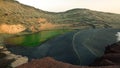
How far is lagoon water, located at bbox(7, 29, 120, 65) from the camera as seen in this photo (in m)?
3.16

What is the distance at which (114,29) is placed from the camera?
3982 mm

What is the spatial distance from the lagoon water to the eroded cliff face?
0.26 metres

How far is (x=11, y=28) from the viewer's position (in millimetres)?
3840

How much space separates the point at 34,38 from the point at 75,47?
0.77 m

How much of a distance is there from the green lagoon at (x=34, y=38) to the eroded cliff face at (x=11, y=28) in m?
0.10

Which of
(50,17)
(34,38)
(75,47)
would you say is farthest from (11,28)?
(75,47)

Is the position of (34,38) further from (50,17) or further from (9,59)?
(9,59)

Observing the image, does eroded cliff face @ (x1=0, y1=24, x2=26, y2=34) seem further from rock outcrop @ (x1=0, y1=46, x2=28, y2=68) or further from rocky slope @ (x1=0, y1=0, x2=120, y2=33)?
rock outcrop @ (x1=0, y1=46, x2=28, y2=68)

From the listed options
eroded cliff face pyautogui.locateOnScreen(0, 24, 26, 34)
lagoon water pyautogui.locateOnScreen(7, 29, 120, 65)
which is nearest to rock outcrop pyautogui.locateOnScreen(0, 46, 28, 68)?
lagoon water pyautogui.locateOnScreen(7, 29, 120, 65)

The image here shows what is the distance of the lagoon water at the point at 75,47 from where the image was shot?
124 inches

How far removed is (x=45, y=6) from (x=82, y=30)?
2.16ft

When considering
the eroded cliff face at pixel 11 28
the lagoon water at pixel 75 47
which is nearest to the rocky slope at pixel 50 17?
the eroded cliff face at pixel 11 28

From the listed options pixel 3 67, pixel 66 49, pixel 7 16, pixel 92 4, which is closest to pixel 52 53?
pixel 66 49

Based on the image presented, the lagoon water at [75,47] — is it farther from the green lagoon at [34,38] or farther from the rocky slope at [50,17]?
the rocky slope at [50,17]
